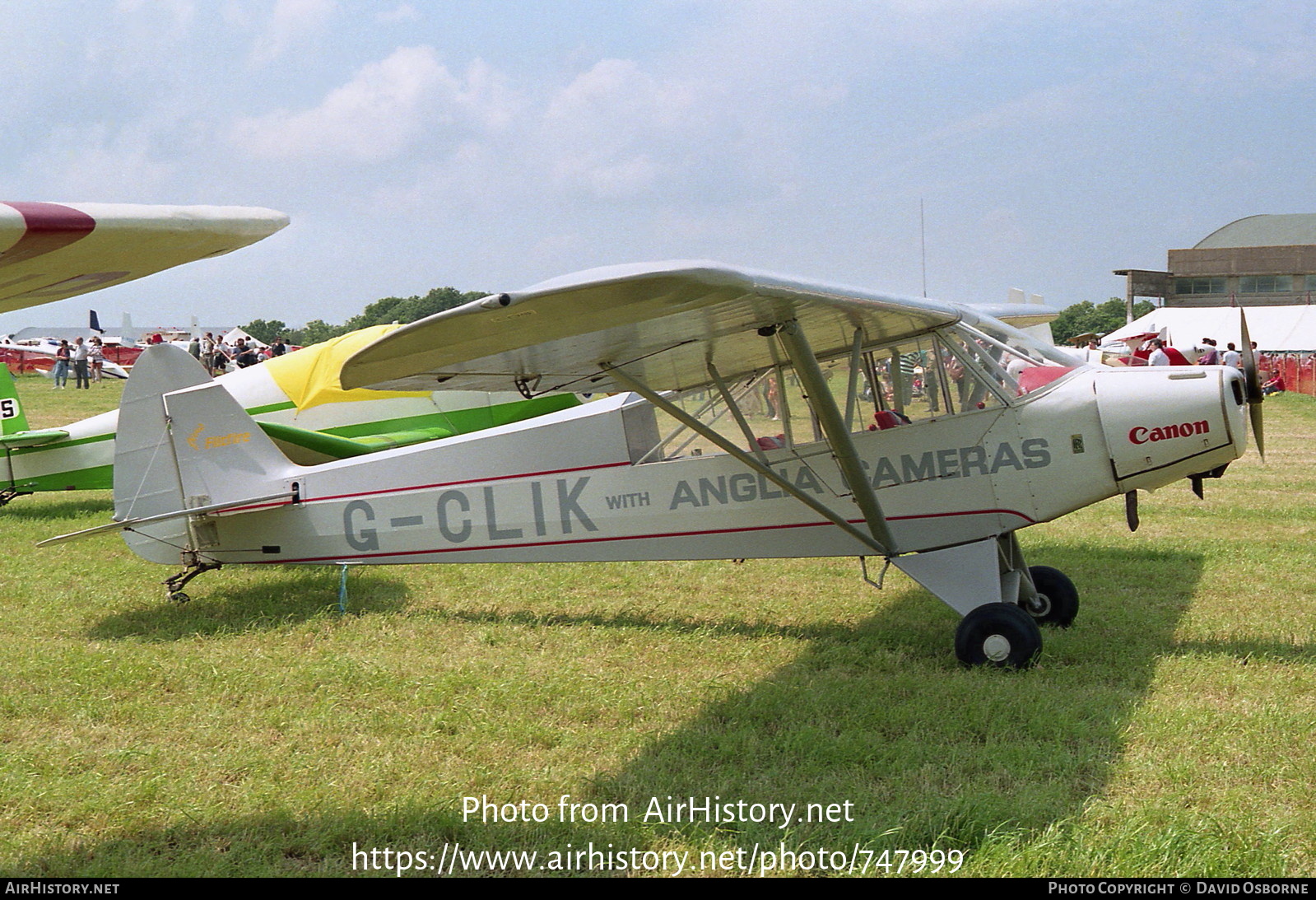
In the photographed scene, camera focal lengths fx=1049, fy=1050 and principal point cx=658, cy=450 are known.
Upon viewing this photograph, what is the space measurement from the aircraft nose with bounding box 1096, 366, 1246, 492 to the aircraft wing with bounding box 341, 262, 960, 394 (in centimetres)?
107

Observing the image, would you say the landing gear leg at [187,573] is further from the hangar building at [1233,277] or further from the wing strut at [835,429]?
the hangar building at [1233,277]

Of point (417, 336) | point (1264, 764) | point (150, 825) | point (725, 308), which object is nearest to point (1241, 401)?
point (1264, 764)

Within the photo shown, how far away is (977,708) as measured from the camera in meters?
4.90

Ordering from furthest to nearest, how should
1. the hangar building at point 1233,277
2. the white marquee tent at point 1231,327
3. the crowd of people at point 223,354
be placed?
the hangar building at point 1233,277 < the white marquee tent at point 1231,327 < the crowd of people at point 223,354

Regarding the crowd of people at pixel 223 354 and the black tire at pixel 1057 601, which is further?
the crowd of people at pixel 223 354

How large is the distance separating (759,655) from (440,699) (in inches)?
73.4

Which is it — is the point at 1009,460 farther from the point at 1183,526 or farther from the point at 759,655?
the point at 1183,526

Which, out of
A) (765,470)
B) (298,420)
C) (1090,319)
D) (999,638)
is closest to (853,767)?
(999,638)

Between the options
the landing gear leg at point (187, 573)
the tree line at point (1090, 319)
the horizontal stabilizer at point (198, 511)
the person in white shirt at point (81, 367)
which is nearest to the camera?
the horizontal stabilizer at point (198, 511)

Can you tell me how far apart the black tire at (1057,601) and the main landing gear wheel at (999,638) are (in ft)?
3.52

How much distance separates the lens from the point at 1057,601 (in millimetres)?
6672

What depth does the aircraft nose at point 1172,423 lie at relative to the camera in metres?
5.65

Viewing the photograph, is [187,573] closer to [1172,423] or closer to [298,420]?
[298,420]

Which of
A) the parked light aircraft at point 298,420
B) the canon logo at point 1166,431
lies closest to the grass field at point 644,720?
the canon logo at point 1166,431
